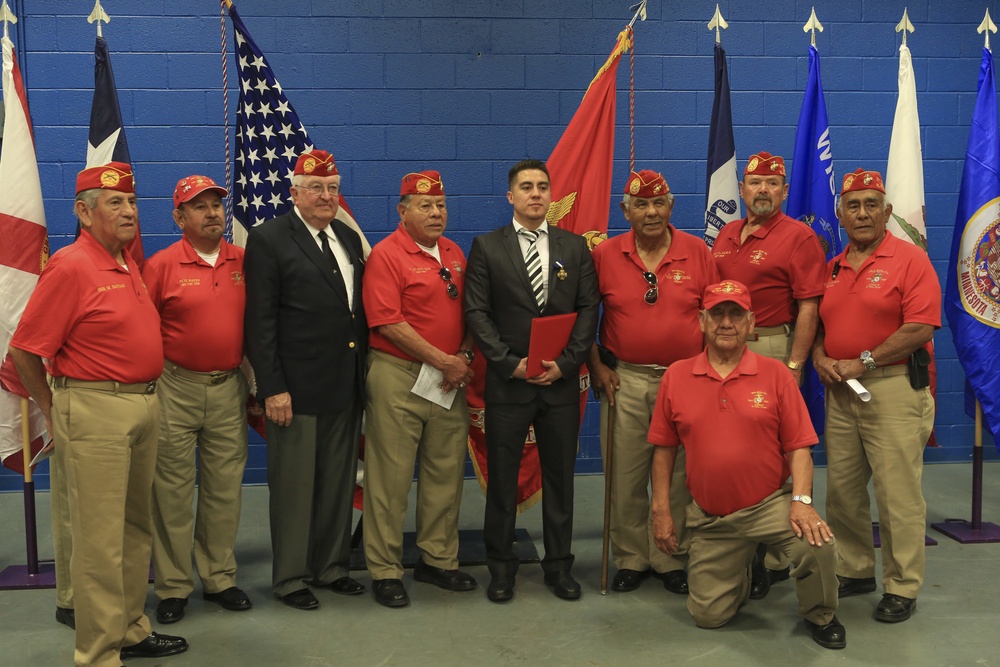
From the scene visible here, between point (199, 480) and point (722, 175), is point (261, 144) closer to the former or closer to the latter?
point (199, 480)

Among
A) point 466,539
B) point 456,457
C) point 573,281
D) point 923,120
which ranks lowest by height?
point 466,539

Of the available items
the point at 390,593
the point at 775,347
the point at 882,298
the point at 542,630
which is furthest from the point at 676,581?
the point at 882,298

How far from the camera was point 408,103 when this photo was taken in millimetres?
5582

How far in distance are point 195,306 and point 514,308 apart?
1.24 m

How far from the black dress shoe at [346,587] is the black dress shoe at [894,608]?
2.06m

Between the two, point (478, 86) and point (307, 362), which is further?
point (478, 86)

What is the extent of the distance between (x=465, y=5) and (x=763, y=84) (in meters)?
1.90

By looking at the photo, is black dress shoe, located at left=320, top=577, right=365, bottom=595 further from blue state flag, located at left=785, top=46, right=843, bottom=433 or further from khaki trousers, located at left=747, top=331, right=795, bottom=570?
blue state flag, located at left=785, top=46, right=843, bottom=433

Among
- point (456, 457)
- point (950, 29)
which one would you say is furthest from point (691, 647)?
point (950, 29)

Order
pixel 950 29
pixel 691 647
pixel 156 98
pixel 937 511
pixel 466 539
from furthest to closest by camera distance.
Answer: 1. pixel 950 29
2. pixel 156 98
3. pixel 937 511
4. pixel 466 539
5. pixel 691 647

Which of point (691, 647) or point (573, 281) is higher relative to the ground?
point (573, 281)

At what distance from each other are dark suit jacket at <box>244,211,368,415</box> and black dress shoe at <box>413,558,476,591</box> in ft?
2.68

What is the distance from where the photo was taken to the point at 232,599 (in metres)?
3.73

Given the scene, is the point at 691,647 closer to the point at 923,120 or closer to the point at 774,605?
the point at 774,605
